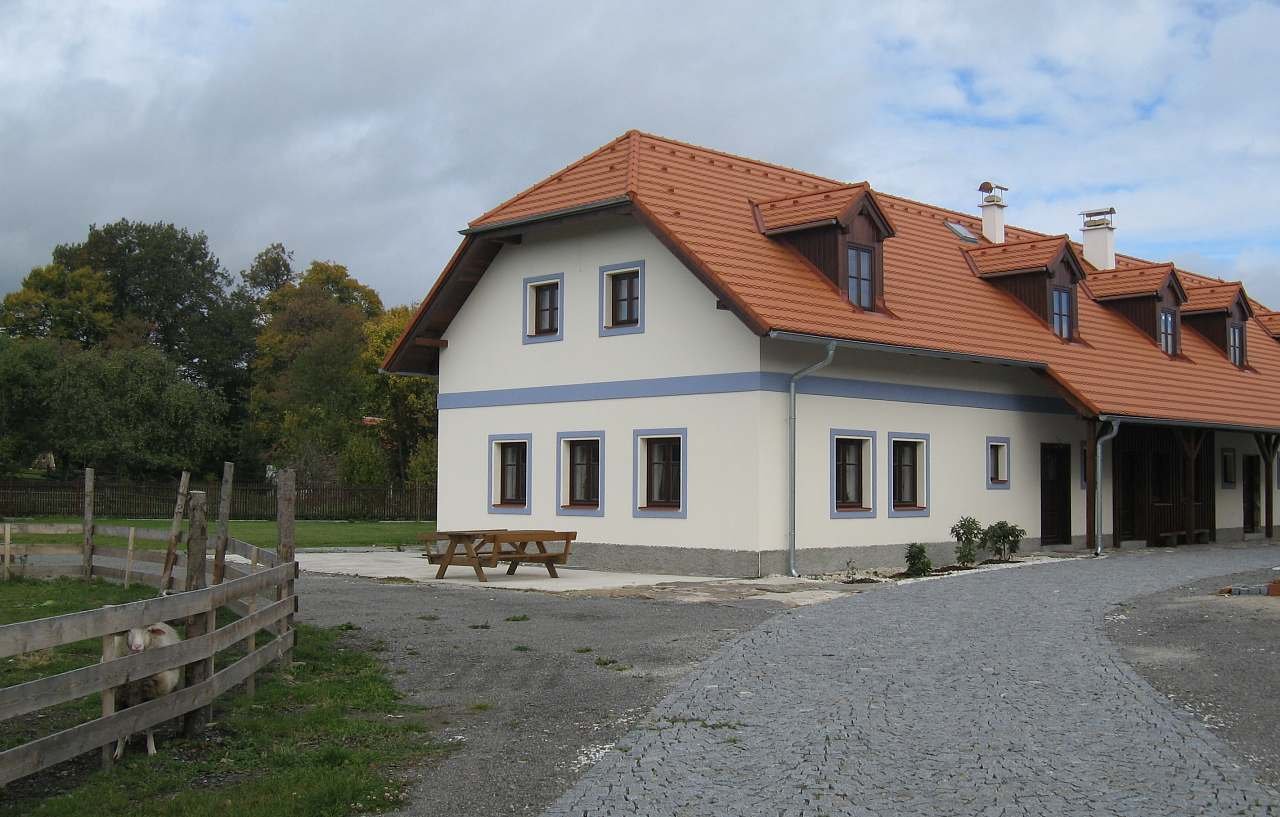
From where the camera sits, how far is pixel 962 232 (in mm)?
29125

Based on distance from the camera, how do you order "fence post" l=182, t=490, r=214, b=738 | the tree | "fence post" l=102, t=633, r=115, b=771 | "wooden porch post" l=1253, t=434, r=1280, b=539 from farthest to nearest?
the tree
"wooden porch post" l=1253, t=434, r=1280, b=539
"fence post" l=182, t=490, r=214, b=738
"fence post" l=102, t=633, r=115, b=771

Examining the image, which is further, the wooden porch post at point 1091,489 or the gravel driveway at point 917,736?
the wooden porch post at point 1091,489

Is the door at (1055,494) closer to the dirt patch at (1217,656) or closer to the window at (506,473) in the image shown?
the dirt patch at (1217,656)

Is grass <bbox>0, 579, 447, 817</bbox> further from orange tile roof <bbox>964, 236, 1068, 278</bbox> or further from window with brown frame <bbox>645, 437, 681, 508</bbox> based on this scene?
orange tile roof <bbox>964, 236, 1068, 278</bbox>

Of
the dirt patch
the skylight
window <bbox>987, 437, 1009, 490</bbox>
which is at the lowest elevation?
the dirt patch

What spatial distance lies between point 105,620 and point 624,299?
612 inches

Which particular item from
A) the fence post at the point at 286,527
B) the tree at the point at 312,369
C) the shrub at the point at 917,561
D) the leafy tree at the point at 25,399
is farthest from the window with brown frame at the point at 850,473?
the leafy tree at the point at 25,399

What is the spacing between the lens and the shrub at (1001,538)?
22.7 meters

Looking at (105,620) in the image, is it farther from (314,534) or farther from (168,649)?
(314,534)

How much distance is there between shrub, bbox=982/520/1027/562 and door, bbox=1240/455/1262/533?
11735 mm

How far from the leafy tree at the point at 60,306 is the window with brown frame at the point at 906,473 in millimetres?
52151

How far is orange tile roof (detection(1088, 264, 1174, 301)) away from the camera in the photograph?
2967 centimetres

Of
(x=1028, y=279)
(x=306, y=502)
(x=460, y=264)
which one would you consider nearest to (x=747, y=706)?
(x=460, y=264)

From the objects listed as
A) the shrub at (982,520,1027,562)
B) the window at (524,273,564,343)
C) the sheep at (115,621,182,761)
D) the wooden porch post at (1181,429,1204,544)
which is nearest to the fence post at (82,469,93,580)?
the window at (524,273,564,343)
